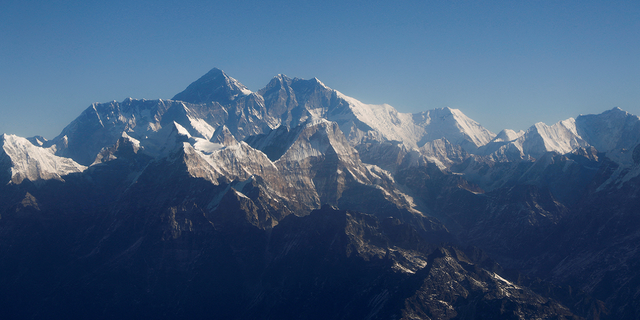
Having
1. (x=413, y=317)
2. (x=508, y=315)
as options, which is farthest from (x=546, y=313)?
(x=413, y=317)

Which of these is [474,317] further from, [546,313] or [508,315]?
[546,313]

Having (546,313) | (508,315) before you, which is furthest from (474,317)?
(546,313)

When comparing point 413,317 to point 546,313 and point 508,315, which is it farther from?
point 546,313

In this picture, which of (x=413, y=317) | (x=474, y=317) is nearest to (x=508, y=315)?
(x=474, y=317)
